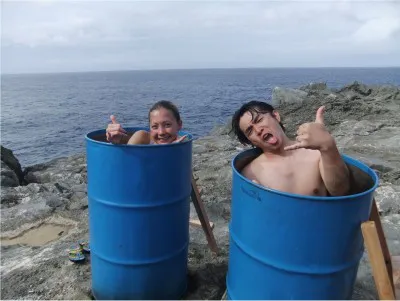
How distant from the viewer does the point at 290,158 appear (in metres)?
2.62

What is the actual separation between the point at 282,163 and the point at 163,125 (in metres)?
1.24

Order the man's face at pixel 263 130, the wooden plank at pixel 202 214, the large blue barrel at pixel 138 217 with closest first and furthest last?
the man's face at pixel 263 130 < the large blue barrel at pixel 138 217 < the wooden plank at pixel 202 214

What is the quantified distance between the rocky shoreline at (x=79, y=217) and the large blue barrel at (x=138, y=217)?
46 cm

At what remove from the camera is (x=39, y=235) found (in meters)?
4.99

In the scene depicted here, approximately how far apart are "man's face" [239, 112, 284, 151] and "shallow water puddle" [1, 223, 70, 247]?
3.40 meters

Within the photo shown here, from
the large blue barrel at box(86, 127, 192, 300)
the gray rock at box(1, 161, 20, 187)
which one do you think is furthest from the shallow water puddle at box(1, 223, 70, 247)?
the gray rock at box(1, 161, 20, 187)

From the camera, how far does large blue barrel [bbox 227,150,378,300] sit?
194cm

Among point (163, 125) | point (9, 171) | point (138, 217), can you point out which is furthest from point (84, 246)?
point (9, 171)

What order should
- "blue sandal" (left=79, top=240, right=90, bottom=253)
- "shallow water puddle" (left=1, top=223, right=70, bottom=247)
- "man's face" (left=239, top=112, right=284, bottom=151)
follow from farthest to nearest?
1. "shallow water puddle" (left=1, top=223, right=70, bottom=247)
2. "blue sandal" (left=79, top=240, right=90, bottom=253)
3. "man's face" (left=239, top=112, right=284, bottom=151)

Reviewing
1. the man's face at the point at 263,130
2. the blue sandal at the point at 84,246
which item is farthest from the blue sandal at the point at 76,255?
the man's face at the point at 263,130

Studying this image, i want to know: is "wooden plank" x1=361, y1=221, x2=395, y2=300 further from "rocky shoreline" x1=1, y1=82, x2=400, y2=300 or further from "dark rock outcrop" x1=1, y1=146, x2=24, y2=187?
"dark rock outcrop" x1=1, y1=146, x2=24, y2=187

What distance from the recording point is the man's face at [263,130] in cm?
265

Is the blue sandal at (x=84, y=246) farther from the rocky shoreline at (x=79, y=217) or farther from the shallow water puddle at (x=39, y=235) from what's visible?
the shallow water puddle at (x=39, y=235)

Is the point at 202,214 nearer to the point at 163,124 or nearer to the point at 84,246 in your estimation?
the point at 163,124
